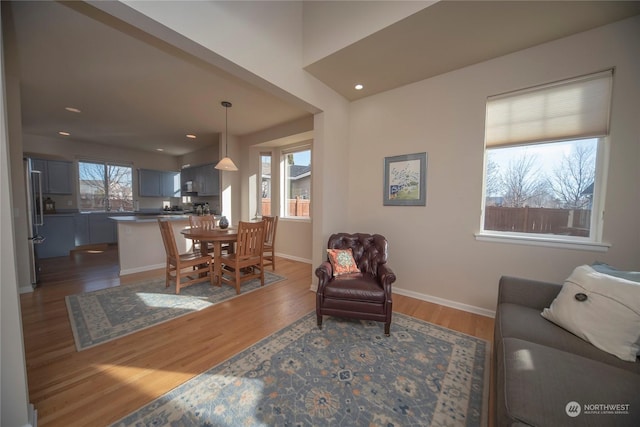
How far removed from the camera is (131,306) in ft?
8.73

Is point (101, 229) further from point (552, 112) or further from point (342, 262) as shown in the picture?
point (552, 112)

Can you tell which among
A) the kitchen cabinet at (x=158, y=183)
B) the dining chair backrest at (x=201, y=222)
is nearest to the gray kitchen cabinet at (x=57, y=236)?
the kitchen cabinet at (x=158, y=183)

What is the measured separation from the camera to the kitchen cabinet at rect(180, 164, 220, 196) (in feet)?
18.9

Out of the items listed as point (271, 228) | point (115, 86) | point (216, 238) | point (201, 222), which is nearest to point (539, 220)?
point (271, 228)

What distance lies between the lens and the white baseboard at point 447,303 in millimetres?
2576

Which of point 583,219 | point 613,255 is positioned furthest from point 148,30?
point 613,255

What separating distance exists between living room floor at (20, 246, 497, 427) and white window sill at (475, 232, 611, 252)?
2.93 ft

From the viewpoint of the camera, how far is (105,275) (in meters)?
3.73

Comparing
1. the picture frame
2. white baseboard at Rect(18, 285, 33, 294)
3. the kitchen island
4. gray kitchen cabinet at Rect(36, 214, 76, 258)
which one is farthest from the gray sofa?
gray kitchen cabinet at Rect(36, 214, 76, 258)

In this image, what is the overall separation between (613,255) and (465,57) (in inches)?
91.5

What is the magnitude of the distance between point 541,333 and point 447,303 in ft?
4.70

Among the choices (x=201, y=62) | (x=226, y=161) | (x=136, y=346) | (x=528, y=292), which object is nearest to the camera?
(x=528, y=292)

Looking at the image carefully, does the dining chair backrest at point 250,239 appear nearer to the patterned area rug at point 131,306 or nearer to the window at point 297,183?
the patterned area rug at point 131,306

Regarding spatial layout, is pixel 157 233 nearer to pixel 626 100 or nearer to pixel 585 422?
pixel 585 422
